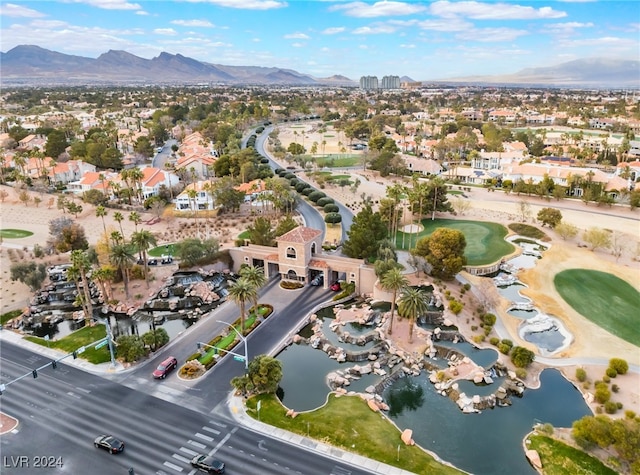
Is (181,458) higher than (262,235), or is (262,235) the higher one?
(262,235)

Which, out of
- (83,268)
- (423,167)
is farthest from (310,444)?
(423,167)

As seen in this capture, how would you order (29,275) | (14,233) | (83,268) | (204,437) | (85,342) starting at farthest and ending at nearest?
(14,233) < (29,275) < (83,268) < (85,342) < (204,437)

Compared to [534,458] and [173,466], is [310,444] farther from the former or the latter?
[534,458]

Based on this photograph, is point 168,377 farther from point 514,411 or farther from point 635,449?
point 635,449

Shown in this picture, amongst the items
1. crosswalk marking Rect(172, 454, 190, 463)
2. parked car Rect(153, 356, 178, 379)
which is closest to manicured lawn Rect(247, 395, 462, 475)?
crosswalk marking Rect(172, 454, 190, 463)

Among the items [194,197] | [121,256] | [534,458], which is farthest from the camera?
[194,197]

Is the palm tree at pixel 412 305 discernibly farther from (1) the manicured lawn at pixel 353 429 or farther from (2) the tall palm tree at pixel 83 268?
(2) the tall palm tree at pixel 83 268

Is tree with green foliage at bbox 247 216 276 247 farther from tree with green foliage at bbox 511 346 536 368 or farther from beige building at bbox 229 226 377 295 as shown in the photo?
tree with green foliage at bbox 511 346 536 368
